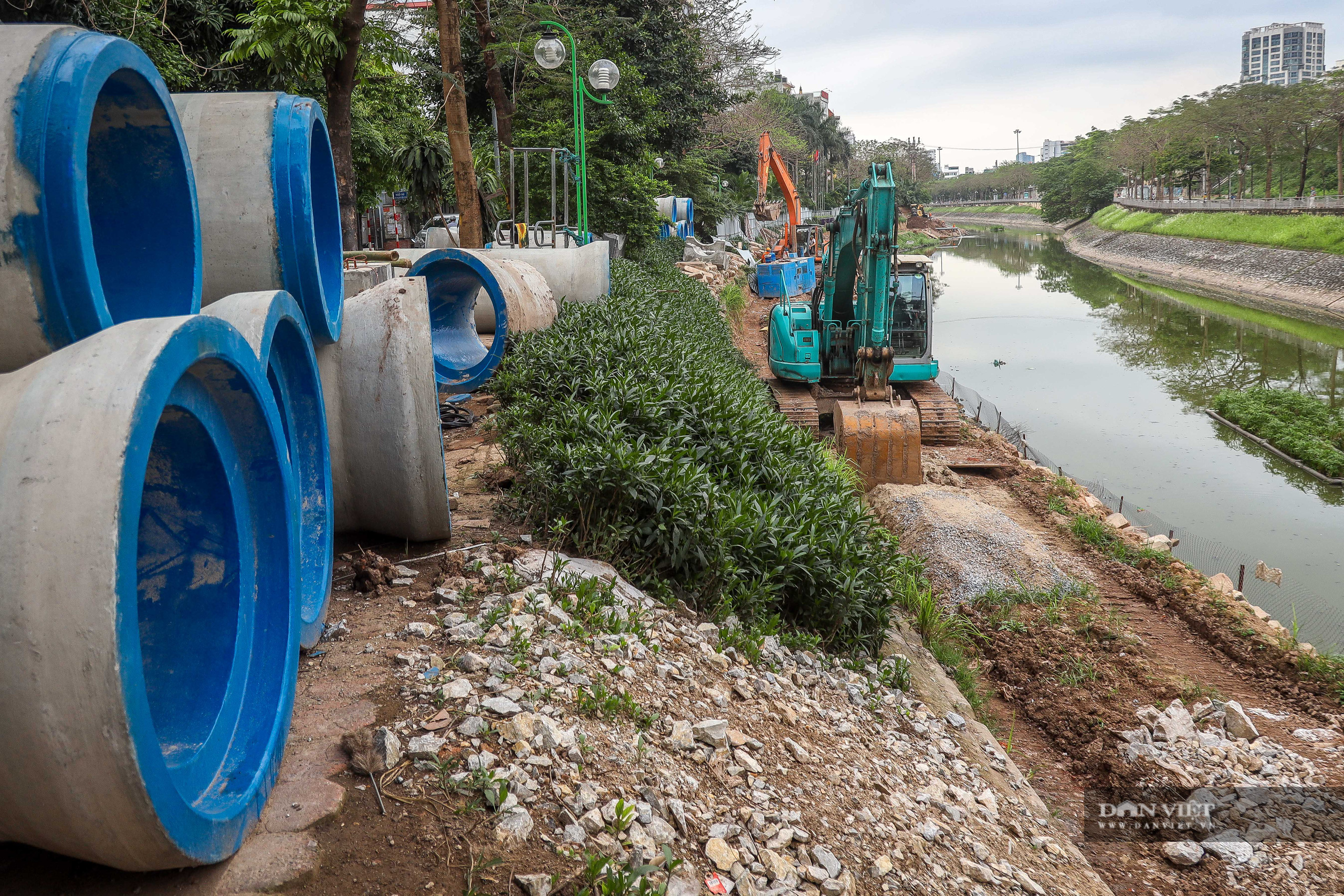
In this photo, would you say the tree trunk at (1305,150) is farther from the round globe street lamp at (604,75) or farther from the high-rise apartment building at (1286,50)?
the high-rise apartment building at (1286,50)

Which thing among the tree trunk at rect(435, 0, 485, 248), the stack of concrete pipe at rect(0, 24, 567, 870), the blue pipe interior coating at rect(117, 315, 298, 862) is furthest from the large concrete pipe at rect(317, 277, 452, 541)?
the tree trunk at rect(435, 0, 485, 248)

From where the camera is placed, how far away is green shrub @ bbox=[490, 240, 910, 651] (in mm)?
5566

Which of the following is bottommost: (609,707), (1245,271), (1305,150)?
(609,707)

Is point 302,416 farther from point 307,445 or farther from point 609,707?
point 609,707

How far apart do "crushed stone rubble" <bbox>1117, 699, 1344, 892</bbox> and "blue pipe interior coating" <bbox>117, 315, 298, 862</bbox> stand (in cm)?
520

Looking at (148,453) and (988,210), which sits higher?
(988,210)

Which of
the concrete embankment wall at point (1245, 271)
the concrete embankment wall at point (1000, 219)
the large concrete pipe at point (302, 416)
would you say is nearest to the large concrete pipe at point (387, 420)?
the large concrete pipe at point (302, 416)

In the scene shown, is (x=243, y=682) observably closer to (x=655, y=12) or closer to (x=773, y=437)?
(x=773, y=437)

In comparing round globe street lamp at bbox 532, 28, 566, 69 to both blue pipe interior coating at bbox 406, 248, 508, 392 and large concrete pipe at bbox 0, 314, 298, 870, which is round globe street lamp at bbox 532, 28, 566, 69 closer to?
blue pipe interior coating at bbox 406, 248, 508, 392

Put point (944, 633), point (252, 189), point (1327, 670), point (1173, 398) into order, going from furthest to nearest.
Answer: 1. point (1173, 398)
2. point (944, 633)
3. point (1327, 670)
4. point (252, 189)

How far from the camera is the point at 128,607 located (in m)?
2.05

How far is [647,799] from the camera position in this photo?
3.23 metres

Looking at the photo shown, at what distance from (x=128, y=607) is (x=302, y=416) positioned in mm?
2426

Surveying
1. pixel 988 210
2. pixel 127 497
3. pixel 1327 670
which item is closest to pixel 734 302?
pixel 1327 670
